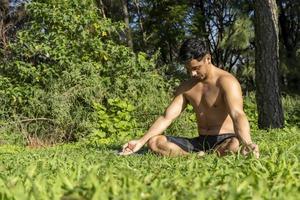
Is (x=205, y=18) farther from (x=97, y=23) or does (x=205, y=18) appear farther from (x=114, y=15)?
(x=97, y=23)

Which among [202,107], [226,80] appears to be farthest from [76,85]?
[226,80]

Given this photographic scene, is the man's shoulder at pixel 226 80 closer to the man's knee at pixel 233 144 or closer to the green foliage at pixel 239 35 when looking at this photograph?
the man's knee at pixel 233 144

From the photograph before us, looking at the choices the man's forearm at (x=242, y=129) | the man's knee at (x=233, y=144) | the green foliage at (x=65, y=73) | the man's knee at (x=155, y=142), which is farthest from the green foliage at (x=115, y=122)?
the man's forearm at (x=242, y=129)

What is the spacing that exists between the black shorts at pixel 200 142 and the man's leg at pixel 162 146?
0.08 m

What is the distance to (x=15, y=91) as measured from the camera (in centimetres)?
1251

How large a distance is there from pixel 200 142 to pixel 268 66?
439 cm

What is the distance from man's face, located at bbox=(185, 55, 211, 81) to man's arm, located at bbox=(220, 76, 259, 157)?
Result: 0.24 m

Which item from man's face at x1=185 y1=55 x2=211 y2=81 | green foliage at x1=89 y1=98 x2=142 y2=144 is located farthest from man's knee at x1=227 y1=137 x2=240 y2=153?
green foliage at x1=89 y1=98 x2=142 y2=144

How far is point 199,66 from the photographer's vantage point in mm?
6438

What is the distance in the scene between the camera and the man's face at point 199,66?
6407mm

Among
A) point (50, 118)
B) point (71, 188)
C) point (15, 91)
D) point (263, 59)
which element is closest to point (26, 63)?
point (15, 91)

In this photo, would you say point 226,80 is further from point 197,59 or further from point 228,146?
point 228,146

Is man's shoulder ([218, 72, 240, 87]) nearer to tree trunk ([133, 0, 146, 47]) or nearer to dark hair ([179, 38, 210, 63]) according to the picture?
dark hair ([179, 38, 210, 63])

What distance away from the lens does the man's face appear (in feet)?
21.0
